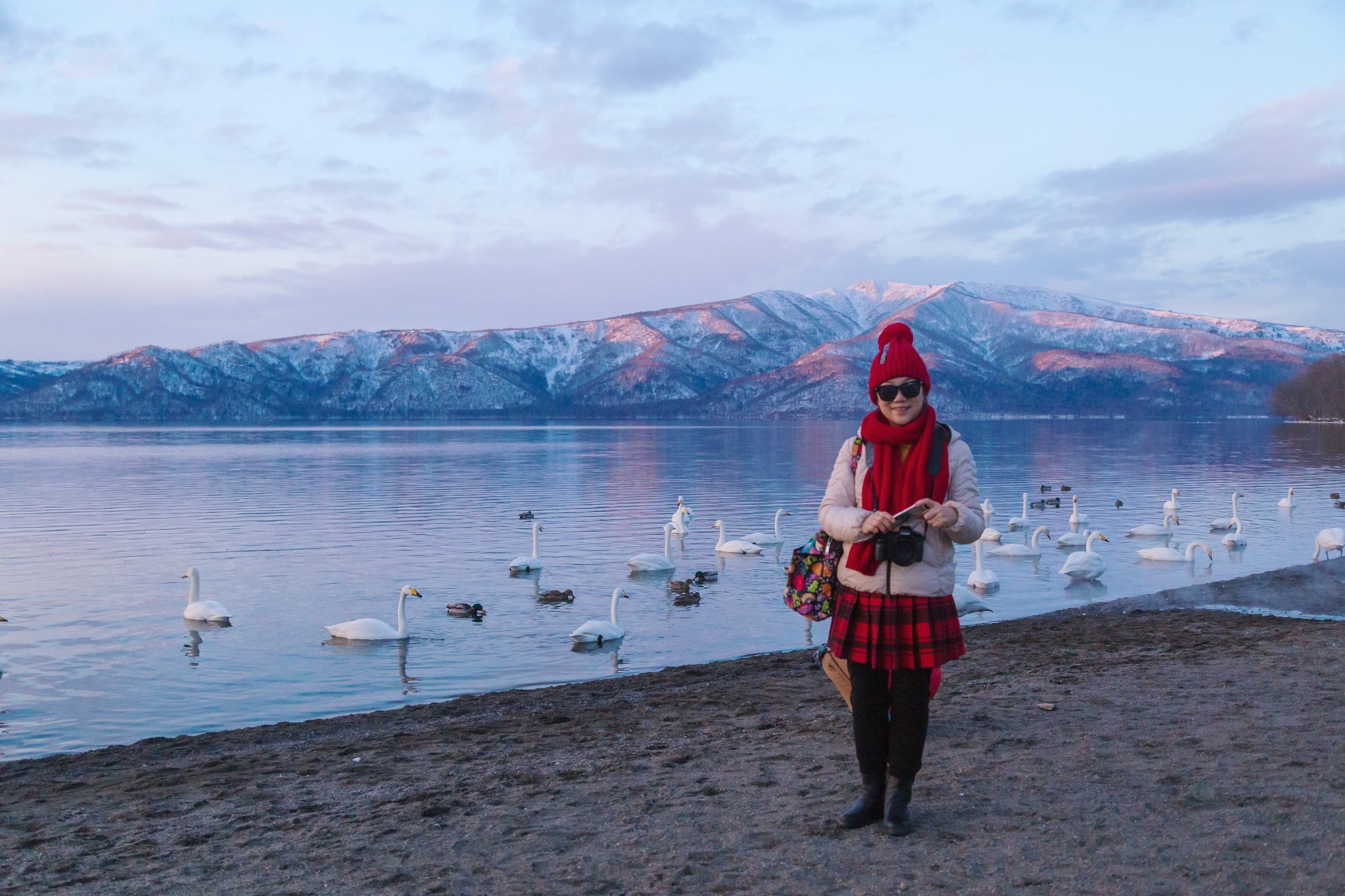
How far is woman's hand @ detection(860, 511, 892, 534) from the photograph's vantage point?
5.79 m

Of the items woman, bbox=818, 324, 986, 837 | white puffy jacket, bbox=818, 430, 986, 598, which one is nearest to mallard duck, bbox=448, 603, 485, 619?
woman, bbox=818, 324, 986, 837

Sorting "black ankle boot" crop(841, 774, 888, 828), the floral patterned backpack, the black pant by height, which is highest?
the floral patterned backpack

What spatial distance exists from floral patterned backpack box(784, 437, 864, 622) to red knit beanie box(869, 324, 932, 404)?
93 cm

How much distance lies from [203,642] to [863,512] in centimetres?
1600

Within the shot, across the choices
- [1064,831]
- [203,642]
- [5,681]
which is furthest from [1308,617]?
[5,681]

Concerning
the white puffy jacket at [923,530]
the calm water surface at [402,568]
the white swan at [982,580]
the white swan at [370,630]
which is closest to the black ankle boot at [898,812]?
the white puffy jacket at [923,530]

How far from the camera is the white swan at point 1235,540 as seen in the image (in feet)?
97.0

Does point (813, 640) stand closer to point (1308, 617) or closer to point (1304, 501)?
point (1308, 617)

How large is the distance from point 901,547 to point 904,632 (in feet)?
1.62

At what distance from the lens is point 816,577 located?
6.42 meters

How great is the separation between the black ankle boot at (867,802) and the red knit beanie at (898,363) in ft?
7.64

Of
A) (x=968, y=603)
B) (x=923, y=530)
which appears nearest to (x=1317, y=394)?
(x=968, y=603)

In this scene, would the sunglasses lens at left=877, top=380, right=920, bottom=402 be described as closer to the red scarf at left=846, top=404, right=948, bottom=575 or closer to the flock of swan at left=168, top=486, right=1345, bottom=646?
the red scarf at left=846, top=404, right=948, bottom=575

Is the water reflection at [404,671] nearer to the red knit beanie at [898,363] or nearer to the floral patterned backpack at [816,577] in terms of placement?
the floral patterned backpack at [816,577]
